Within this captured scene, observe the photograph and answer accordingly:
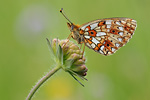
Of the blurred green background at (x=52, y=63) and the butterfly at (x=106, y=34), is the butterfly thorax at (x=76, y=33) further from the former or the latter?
the blurred green background at (x=52, y=63)

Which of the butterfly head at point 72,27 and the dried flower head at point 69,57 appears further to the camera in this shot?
the butterfly head at point 72,27

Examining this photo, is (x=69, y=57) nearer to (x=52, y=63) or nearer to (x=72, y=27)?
→ (x=72, y=27)

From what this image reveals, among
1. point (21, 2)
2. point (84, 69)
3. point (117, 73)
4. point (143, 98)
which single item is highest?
point (21, 2)

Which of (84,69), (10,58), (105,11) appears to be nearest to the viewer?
(84,69)

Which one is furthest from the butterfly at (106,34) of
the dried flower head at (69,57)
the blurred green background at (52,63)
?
the blurred green background at (52,63)

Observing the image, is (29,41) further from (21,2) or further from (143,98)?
(143,98)

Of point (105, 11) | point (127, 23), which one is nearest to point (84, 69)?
point (127, 23)

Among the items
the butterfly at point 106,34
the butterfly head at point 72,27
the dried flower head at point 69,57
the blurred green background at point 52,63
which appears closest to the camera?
the dried flower head at point 69,57
